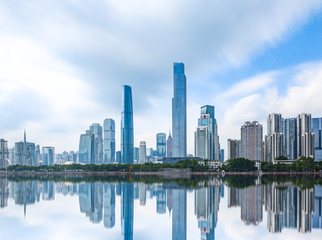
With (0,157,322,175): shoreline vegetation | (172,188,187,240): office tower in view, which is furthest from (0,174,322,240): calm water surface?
(0,157,322,175): shoreline vegetation

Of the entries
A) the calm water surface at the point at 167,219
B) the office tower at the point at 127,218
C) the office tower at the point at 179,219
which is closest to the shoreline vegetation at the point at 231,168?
the calm water surface at the point at 167,219

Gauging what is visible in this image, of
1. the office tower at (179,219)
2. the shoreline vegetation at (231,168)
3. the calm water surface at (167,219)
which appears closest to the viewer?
the office tower at (179,219)

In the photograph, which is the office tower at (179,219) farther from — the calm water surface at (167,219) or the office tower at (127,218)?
the office tower at (127,218)

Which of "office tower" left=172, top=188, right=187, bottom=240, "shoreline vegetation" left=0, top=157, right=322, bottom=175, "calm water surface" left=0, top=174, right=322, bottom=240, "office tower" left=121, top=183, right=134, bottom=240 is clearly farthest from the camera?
"shoreline vegetation" left=0, top=157, right=322, bottom=175

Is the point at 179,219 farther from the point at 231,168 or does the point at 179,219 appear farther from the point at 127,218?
the point at 231,168

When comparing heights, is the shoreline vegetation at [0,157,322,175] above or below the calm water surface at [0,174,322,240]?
below

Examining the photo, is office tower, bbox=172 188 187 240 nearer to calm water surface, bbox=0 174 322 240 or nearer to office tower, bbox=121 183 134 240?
calm water surface, bbox=0 174 322 240

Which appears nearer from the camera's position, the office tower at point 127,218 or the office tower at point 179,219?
the office tower at point 179,219

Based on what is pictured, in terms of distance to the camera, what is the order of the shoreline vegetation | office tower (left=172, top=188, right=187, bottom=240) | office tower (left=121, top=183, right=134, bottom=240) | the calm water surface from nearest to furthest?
1. office tower (left=172, top=188, right=187, bottom=240)
2. the calm water surface
3. office tower (left=121, top=183, right=134, bottom=240)
4. the shoreline vegetation

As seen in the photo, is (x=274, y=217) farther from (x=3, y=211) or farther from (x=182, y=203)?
(x=3, y=211)

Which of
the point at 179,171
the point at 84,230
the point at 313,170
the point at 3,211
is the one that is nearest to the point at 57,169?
the point at 179,171

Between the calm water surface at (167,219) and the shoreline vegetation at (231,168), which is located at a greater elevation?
the calm water surface at (167,219)

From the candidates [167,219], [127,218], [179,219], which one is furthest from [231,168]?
[127,218]

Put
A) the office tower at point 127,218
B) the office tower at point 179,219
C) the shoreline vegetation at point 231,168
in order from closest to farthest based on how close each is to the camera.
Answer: the office tower at point 179,219
the office tower at point 127,218
the shoreline vegetation at point 231,168
